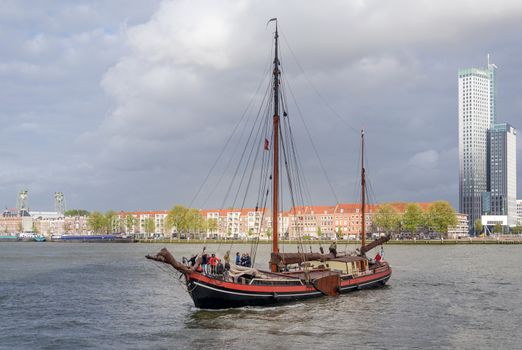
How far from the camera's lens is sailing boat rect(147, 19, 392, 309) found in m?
43.9

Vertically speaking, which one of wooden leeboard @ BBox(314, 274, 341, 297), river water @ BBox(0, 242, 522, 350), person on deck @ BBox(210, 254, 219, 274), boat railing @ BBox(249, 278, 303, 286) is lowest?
river water @ BBox(0, 242, 522, 350)

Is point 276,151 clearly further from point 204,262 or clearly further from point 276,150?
point 204,262

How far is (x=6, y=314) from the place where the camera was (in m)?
45.8

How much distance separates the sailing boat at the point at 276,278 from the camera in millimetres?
43938

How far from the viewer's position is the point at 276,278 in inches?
1887

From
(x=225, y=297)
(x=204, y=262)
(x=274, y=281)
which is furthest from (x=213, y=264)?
(x=274, y=281)

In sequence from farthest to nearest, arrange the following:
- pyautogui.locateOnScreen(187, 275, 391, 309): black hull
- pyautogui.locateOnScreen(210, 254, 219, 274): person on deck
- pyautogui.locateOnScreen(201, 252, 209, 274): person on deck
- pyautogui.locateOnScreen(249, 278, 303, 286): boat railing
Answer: pyautogui.locateOnScreen(249, 278, 303, 286): boat railing → pyautogui.locateOnScreen(210, 254, 219, 274): person on deck → pyautogui.locateOnScreen(201, 252, 209, 274): person on deck → pyautogui.locateOnScreen(187, 275, 391, 309): black hull

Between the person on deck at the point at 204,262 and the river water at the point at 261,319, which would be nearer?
the river water at the point at 261,319

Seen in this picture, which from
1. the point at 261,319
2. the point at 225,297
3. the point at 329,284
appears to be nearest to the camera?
the point at 261,319

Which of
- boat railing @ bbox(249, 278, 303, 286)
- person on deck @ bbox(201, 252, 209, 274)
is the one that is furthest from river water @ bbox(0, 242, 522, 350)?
person on deck @ bbox(201, 252, 209, 274)

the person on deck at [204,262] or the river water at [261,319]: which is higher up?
the person on deck at [204,262]

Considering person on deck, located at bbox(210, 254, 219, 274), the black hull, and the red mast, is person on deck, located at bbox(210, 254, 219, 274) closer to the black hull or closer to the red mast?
the black hull

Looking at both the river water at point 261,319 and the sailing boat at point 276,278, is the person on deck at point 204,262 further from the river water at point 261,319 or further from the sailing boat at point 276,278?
the river water at point 261,319

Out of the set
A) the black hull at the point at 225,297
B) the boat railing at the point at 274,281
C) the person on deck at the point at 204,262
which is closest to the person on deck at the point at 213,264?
the person on deck at the point at 204,262
